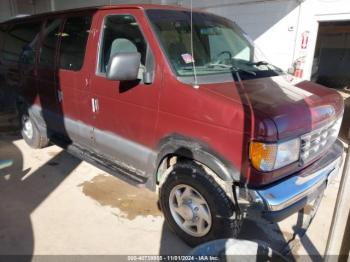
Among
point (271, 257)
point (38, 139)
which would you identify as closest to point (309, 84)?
point (271, 257)

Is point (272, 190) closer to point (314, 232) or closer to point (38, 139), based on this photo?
point (314, 232)

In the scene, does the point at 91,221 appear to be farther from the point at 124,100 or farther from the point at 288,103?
the point at 288,103

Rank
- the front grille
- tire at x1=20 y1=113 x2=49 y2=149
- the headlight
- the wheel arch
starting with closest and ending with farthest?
the headlight, the wheel arch, the front grille, tire at x1=20 y1=113 x2=49 y2=149

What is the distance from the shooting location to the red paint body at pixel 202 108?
2439 millimetres

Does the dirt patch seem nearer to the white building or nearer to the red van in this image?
the red van

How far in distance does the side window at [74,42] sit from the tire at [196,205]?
1838 millimetres

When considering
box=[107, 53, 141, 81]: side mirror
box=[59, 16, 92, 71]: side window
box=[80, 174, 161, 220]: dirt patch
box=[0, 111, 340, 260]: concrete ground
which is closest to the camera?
box=[107, 53, 141, 81]: side mirror

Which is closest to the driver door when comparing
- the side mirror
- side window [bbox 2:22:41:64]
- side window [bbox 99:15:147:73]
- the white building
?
side window [bbox 99:15:147:73]

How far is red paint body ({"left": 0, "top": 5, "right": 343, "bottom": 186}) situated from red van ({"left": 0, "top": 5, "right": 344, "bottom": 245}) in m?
0.01

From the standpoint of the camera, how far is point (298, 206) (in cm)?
261

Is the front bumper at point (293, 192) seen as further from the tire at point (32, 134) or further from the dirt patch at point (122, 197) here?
the tire at point (32, 134)

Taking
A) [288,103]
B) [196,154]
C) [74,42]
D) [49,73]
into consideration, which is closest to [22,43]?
[49,73]

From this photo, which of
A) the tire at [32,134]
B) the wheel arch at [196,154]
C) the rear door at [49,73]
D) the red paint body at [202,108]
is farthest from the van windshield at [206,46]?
the tire at [32,134]

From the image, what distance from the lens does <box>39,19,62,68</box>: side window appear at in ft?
13.9
